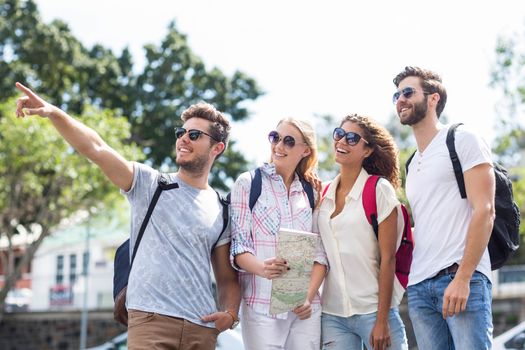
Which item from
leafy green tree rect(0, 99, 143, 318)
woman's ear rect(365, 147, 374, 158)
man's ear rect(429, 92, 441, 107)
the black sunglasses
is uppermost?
leafy green tree rect(0, 99, 143, 318)

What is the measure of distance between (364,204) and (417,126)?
53cm

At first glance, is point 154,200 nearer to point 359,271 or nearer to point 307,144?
point 307,144

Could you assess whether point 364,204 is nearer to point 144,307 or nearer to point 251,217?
point 251,217

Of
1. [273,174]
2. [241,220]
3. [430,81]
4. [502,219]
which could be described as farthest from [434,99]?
[241,220]

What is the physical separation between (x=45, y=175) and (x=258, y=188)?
21723mm

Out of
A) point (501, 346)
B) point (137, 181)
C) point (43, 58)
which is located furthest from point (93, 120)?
point (137, 181)

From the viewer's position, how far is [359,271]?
4410mm

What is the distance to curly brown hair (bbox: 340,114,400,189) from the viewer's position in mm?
4645

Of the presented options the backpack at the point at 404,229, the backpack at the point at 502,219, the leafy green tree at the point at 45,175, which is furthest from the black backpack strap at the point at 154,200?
the leafy green tree at the point at 45,175

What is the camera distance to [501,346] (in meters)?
10.2

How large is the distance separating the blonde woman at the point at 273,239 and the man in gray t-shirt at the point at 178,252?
4.6 inches

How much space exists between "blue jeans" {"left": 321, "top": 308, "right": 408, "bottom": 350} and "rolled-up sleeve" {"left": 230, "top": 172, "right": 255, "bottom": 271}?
618 millimetres

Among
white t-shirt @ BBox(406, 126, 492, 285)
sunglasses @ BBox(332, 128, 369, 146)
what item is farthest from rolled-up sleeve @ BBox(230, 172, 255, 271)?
white t-shirt @ BBox(406, 126, 492, 285)

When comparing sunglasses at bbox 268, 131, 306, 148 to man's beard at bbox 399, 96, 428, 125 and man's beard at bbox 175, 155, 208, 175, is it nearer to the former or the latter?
man's beard at bbox 175, 155, 208, 175
